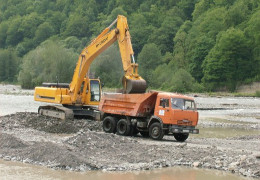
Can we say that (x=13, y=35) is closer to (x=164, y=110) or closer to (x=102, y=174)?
(x=164, y=110)

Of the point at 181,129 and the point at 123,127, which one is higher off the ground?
the point at 181,129

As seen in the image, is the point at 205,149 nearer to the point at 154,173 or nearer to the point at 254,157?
the point at 254,157

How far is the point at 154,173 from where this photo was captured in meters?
15.9

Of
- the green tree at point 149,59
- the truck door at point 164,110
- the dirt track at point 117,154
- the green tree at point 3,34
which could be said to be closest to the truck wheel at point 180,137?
the truck door at point 164,110

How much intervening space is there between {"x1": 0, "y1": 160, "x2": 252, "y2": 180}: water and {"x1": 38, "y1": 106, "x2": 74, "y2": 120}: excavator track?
1065 centimetres

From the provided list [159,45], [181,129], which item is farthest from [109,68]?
[181,129]

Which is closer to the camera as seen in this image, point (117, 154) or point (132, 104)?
point (117, 154)

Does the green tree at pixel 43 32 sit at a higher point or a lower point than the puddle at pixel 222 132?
higher

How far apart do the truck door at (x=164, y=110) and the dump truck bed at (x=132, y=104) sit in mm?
859

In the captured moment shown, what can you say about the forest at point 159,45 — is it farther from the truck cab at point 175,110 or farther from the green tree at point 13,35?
the truck cab at point 175,110

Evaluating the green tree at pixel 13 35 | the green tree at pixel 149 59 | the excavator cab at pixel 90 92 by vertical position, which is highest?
the green tree at pixel 13 35

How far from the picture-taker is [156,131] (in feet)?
76.5

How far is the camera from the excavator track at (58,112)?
89.6 feet

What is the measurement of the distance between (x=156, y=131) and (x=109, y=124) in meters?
3.24
